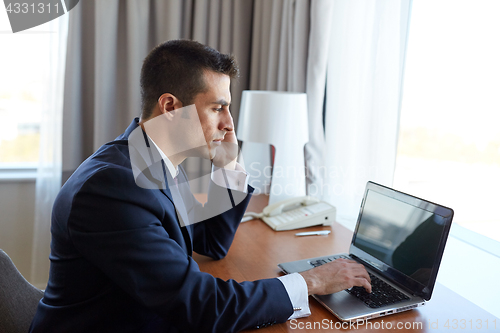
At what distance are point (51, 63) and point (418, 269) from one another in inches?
83.1

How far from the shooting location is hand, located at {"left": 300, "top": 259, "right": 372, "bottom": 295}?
962mm

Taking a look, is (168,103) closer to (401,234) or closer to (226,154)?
(226,154)

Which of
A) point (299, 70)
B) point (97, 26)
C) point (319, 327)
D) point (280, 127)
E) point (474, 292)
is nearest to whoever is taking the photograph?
point (319, 327)

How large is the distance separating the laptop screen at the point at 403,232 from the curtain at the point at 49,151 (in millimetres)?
1818

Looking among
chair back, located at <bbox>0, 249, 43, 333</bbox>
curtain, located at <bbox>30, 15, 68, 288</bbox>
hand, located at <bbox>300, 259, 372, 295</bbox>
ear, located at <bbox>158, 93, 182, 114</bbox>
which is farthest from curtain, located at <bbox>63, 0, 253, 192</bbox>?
hand, located at <bbox>300, 259, 372, 295</bbox>

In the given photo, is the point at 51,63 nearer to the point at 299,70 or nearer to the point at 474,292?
the point at 299,70

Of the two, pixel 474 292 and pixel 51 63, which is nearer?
pixel 474 292

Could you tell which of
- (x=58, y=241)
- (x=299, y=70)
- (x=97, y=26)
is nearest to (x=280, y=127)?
(x=299, y=70)

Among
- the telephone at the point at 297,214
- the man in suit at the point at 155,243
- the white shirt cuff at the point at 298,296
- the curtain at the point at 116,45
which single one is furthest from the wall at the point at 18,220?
the white shirt cuff at the point at 298,296

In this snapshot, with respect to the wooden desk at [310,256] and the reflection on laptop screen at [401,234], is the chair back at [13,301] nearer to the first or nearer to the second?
the wooden desk at [310,256]

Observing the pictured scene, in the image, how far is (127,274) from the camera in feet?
2.66

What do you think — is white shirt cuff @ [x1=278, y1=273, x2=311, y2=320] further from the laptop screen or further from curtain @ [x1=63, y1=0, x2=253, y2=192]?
curtain @ [x1=63, y1=0, x2=253, y2=192]

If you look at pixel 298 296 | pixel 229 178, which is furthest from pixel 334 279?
pixel 229 178

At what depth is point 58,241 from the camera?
3.02 ft
